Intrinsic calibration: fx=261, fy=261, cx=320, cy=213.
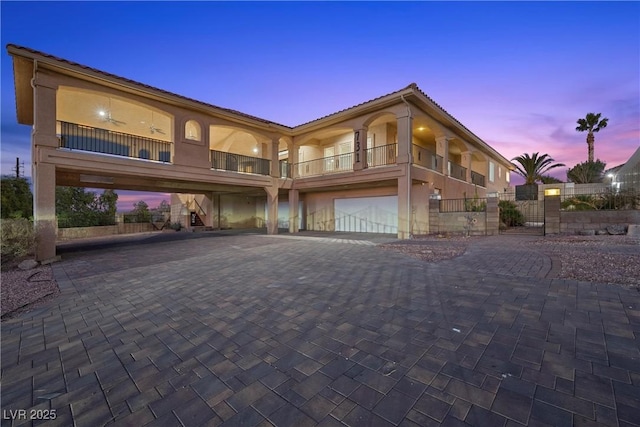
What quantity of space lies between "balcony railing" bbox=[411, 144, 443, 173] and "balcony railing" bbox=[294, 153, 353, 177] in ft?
13.3

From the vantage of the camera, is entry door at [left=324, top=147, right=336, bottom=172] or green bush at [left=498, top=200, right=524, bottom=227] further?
entry door at [left=324, top=147, right=336, bottom=172]

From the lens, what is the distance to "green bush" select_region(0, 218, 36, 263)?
7.32 metres

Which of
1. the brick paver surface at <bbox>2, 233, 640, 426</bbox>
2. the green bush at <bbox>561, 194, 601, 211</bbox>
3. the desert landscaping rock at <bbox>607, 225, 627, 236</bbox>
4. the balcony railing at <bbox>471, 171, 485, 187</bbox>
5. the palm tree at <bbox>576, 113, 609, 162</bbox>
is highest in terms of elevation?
the palm tree at <bbox>576, 113, 609, 162</bbox>

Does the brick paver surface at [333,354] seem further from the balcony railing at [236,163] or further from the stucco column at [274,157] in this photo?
the stucco column at [274,157]

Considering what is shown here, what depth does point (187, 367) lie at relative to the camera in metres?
2.38

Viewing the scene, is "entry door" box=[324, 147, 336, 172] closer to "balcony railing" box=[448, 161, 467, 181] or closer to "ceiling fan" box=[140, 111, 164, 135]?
"balcony railing" box=[448, 161, 467, 181]

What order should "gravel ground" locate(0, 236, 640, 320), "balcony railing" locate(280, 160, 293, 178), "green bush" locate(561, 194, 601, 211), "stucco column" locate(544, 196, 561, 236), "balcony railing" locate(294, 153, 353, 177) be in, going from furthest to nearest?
"balcony railing" locate(294, 153, 353, 177) < "balcony railing" locate(280, 160, 293, 178) < "green bush" locate(561, 194, 601, 211) < "stucco column" locate(544, 196, 561, 236) < "gravel ground" locate(0, 236, 640, 320)

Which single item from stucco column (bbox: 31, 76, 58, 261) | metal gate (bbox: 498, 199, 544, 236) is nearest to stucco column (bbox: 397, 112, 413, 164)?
metal gate (bbox: 498, 199, 544, 236)

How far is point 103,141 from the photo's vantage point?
1166 cm

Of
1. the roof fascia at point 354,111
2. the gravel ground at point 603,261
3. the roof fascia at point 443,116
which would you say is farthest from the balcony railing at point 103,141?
the gravel ground at point 603,261

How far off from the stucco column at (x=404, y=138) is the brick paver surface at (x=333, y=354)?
7864 millimetres

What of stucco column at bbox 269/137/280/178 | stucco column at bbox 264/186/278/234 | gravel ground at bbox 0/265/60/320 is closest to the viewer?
gravel ground at bbox 0/265/60/320

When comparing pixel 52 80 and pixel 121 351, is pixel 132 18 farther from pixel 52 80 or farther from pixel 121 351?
pixel 121 351

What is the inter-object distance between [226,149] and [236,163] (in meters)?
6.61
